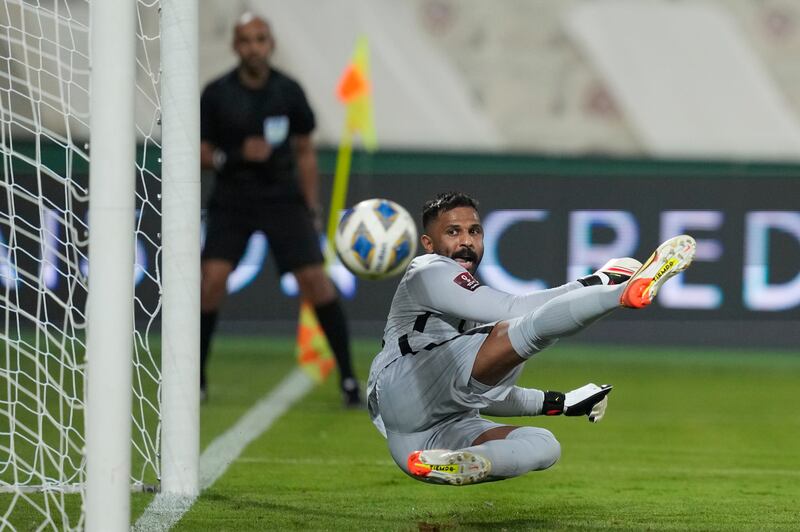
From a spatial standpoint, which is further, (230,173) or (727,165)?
(727,165)

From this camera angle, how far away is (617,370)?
31.7 ft

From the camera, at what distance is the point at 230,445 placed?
6215 mm

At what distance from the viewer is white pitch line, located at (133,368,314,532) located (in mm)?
4438

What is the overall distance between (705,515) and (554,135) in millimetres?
9091

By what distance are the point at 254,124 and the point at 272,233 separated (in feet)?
1.97

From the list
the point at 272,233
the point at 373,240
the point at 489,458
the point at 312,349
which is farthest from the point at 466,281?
the point at 312,349

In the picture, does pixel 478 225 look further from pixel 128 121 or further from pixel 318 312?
pixel 318 312

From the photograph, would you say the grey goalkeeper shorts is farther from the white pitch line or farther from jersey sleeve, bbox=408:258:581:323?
the white pitch line

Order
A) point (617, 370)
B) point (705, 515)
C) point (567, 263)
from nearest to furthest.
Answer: point (705, 515), point (617, 370), point (567, 263)

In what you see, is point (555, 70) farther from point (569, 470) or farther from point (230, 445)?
point (569, 470)

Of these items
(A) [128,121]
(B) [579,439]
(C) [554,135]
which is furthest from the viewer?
(C) [554,135]

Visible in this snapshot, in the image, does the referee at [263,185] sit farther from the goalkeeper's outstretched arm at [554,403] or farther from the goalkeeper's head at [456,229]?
the goalkeeper's head at [456,229]

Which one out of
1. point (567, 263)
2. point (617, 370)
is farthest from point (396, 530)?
point (567, 263)

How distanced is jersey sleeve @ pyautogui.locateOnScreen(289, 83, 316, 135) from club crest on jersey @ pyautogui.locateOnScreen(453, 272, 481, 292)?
345 cm
